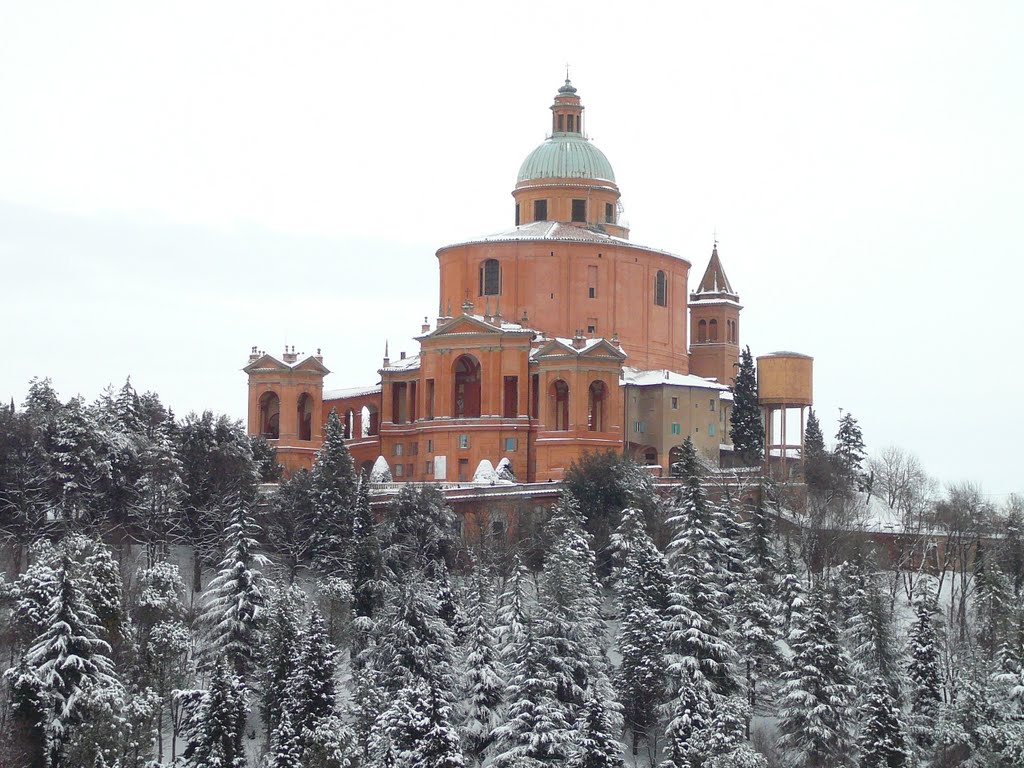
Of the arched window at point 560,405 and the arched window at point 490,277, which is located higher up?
the arched window at point 490,277

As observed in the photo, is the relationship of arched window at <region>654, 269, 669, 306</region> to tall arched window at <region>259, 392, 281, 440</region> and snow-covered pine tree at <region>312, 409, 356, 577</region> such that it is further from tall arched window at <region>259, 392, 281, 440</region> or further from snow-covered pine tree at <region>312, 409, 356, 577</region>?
snow-covered pine tree at <region>312, 409, 356, 577</region>

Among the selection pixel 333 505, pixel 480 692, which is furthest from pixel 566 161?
pixel 480 692

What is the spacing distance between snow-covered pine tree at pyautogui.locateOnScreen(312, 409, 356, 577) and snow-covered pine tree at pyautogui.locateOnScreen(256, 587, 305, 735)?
6.67 meters

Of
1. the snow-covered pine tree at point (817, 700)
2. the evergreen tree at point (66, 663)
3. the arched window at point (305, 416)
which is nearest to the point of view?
the evergreen tree at point (66, 663)

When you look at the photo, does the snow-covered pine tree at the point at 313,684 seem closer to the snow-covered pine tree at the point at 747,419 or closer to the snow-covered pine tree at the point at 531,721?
the snow-covered pine tree at the point at 531,721

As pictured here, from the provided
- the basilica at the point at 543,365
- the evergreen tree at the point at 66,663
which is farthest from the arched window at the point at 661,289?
the evergreen tree at the point at 66,663

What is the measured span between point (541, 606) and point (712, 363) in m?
39.1

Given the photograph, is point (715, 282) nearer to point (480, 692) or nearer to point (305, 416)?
point (305, 416)

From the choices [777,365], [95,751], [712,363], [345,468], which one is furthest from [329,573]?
[712,363]

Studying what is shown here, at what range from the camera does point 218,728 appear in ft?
201

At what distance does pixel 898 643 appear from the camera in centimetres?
6944

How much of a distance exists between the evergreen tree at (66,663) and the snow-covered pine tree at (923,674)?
23127 mm

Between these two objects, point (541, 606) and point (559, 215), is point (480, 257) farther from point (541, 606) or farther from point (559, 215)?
point (541, 606)

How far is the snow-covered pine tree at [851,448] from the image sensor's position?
91.0 m
